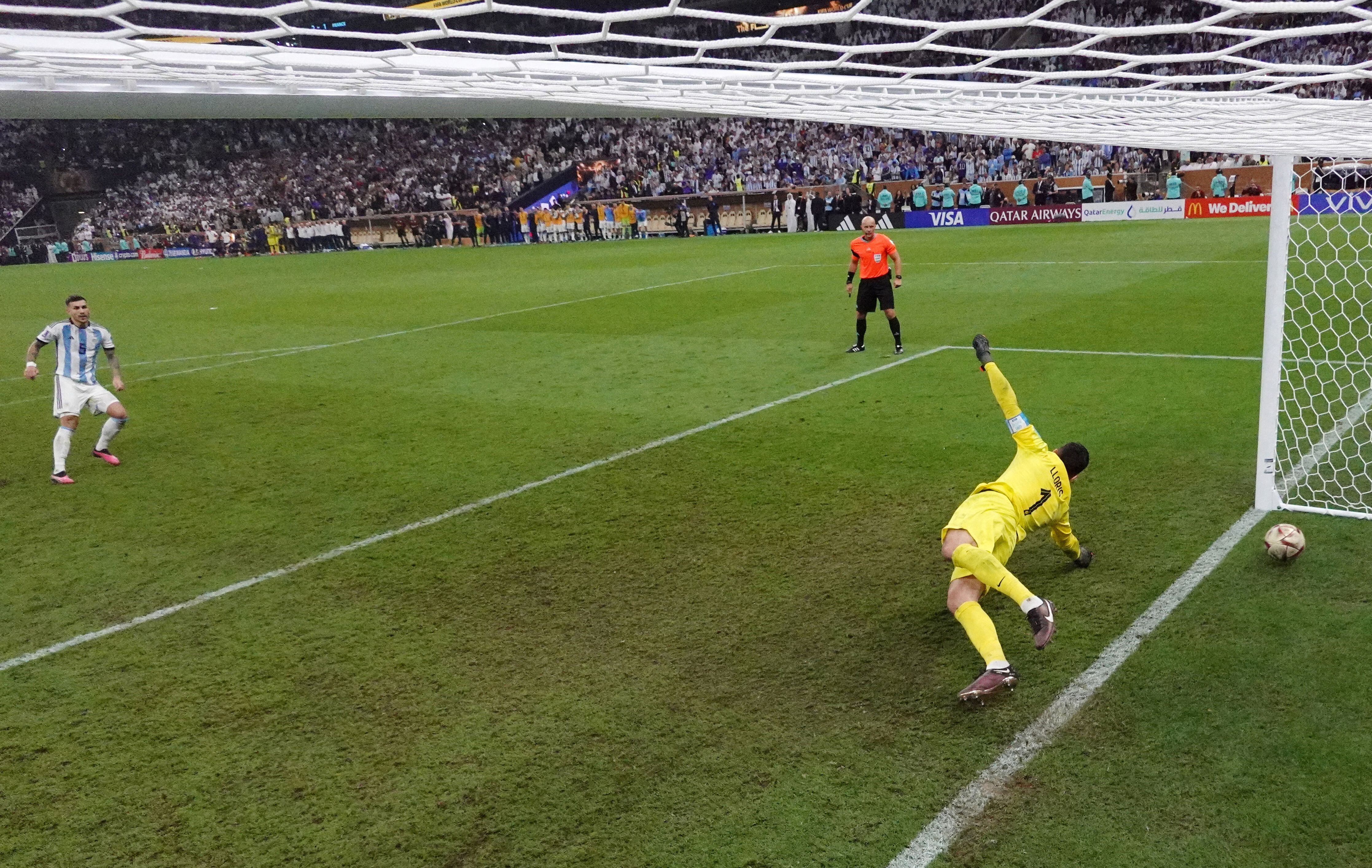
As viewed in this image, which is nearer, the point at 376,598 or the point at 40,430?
the point at 376,598

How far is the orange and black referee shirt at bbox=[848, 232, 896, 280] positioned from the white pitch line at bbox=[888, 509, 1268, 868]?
21.6 ft

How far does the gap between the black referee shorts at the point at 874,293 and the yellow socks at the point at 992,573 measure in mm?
7631

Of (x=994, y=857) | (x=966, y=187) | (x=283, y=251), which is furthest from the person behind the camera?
(x=283, y=251)

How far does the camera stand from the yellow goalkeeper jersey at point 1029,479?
191 inches

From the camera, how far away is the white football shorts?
29.1 ft

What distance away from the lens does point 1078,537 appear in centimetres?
601

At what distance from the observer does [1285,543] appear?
5.29 m

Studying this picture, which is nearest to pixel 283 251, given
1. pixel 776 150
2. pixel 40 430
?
pixel 776 150

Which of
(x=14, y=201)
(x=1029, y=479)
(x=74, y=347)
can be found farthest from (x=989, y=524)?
(x=14, y=201)

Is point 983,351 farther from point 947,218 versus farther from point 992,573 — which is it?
point 947,218

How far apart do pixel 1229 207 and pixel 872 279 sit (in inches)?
745

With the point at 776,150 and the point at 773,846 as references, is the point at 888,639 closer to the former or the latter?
the point at 773,846

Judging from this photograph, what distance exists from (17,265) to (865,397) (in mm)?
50155

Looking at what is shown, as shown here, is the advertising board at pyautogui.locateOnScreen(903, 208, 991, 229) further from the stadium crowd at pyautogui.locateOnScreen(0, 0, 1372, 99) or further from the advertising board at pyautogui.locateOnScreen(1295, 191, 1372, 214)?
the advertising board at pyautogui.locateOnScreen(1295, 191, 1372, 214)
